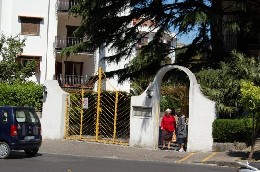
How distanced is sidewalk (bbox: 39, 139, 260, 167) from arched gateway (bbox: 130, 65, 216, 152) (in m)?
0.46

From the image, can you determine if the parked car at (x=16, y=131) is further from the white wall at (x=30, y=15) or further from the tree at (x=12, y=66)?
the white wall at (x=30, y=15)

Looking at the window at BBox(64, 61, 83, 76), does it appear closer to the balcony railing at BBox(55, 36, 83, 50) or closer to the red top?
the balcony railing at BBox(55, 36, 83, 50)

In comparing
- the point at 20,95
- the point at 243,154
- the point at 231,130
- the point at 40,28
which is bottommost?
the point at 243,154

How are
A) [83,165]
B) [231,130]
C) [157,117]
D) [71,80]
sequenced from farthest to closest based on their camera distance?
[71,80] < [157,117] < [231,130] < [83,165]

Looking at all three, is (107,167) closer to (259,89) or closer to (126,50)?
(259,89)

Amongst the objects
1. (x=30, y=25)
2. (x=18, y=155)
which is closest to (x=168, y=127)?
(x=18, y=155)

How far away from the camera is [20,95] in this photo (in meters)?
28.2

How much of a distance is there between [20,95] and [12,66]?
5.15 metres

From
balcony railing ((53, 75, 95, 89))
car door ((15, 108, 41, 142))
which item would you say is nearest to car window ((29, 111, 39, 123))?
car door ((15, 108, 41, 142))

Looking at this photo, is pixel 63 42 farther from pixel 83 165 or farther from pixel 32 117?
pixel 83 165

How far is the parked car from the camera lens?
17766mm

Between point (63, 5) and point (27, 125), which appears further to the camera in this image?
point (63, 5)

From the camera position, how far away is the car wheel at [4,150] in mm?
17734

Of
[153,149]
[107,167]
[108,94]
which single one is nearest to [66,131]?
[108,94]
